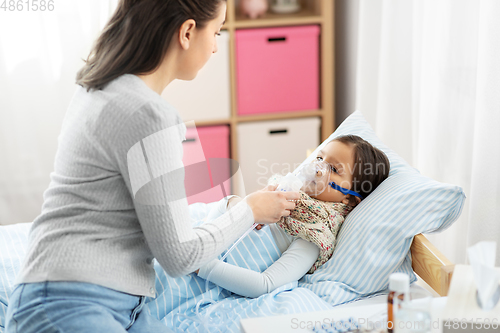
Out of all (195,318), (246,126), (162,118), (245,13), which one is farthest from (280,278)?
(245,13)

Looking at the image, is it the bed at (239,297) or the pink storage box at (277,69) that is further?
the pink storage box at (277,69)

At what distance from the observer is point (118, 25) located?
1.09m

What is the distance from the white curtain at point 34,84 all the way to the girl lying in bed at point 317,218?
1.59 metres

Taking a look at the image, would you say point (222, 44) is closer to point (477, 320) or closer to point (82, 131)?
point (82, 131)

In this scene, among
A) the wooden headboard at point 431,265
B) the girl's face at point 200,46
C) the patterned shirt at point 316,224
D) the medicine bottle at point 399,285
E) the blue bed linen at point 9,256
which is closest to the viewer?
the medicine bottle at point 399,285

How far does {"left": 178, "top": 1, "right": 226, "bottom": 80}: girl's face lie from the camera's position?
1.10 meters

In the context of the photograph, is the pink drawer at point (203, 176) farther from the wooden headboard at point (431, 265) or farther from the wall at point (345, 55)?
the wall at point (345, 55)

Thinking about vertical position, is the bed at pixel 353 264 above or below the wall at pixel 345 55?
below

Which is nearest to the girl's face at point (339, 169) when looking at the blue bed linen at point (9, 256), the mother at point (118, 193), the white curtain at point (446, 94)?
the white curtain at point (446, 94)

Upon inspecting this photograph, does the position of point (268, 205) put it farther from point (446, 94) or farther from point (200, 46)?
point (446, 94)

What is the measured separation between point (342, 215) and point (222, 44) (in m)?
1.39
